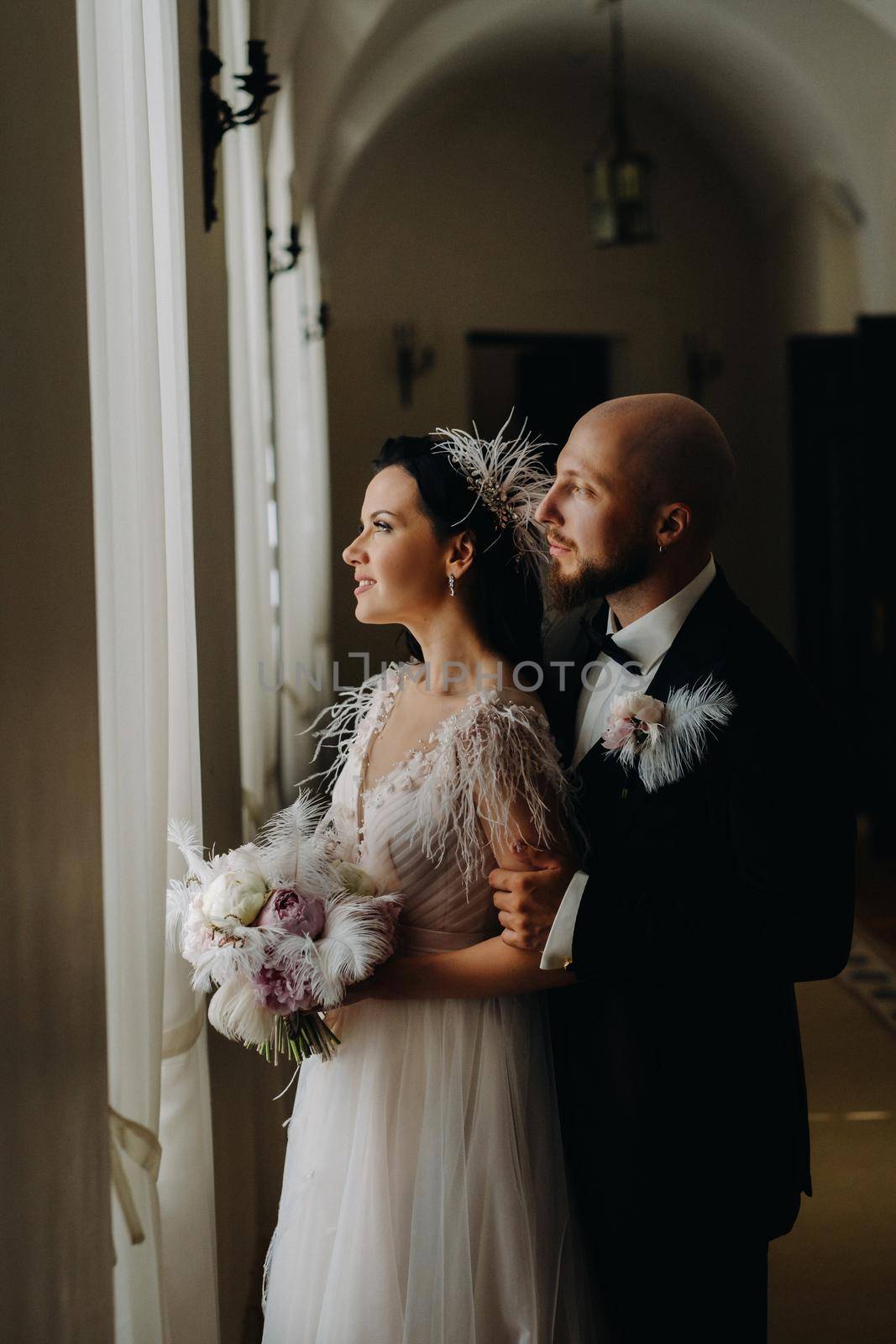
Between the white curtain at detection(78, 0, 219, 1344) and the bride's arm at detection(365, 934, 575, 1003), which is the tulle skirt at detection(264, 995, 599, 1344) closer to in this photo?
the bride's arm at detection(365, 934, 575, 1003)

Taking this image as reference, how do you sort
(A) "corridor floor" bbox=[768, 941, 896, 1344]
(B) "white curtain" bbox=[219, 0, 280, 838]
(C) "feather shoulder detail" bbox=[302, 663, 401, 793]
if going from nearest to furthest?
(C) "feather shoulder detail" bbox=[302, 663, 401, 793] < (A) "corridor floor" bbox=[768, 941, 896, 1344] < (B) "white curtain" bbox=[219, 0, 280, 838]

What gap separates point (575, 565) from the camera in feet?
5.51

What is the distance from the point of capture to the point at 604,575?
169 cm

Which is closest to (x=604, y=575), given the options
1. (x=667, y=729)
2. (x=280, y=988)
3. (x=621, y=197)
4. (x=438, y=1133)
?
(x=667, y=729)

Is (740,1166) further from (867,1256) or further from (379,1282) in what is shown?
(867,1256)

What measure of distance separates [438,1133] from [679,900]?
0.47 metres

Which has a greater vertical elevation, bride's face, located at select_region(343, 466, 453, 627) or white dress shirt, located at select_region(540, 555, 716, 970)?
bride's face, located at select_region(343, 466, 453, 627)

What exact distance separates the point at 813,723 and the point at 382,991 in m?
0.69

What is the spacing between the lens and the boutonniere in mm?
1635

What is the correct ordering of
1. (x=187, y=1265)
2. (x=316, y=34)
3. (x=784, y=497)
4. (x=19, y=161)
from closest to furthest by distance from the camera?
(x=19, y=161) → (x=187, y=1265) → (x=316, y=34) → (x=784, y=497)

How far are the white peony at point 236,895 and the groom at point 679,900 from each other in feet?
1.07

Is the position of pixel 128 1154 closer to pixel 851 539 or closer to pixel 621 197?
pixel 621 197

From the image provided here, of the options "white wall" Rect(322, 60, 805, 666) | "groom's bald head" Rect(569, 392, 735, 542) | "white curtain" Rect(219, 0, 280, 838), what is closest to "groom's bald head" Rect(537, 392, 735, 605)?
"groom's bald head" Rect(569, 392, 735, 542)

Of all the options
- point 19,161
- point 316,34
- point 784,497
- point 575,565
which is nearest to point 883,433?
point 784,497
